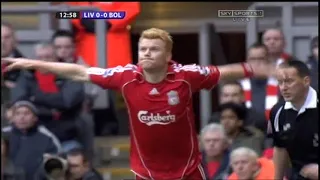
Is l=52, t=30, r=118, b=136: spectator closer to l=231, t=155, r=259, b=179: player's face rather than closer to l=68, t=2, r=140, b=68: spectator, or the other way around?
l=68, t=2, r=140, b=68: spectator

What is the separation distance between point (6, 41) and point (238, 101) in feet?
7.33

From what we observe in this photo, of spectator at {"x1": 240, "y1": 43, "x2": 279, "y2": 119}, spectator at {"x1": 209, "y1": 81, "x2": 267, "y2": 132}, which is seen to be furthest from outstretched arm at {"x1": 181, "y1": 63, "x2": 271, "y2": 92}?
spectator at {"x1": 209, "y1": 81, "x2": 267, "y2": 132}

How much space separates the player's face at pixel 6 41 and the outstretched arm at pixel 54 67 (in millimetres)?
2731

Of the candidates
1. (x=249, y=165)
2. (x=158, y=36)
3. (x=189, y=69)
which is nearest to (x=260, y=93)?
(x=249, y=165)

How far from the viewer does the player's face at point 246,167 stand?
34.2 feet

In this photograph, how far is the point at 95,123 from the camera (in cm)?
1224

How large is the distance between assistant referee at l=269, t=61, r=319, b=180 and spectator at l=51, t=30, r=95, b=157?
8.26 ft

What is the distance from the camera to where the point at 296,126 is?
934 centimetres

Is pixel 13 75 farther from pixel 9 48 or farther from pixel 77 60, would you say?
pixel 77 60

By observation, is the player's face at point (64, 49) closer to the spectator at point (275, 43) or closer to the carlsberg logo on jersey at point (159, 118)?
the spectator at point (275, 43)

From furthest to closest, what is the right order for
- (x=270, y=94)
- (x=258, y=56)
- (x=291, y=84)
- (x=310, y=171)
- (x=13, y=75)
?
Result: (x=13, y=75)
(x=270, y=94)
(x=258, y=56)
(x=310, y=171)
(x=291, y=84)

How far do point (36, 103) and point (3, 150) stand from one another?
52 cm

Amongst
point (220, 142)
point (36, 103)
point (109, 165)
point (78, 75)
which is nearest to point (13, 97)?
point (36, 103)

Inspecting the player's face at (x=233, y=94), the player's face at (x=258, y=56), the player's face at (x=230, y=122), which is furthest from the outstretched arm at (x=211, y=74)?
the player's face at (x=233, y=94)
